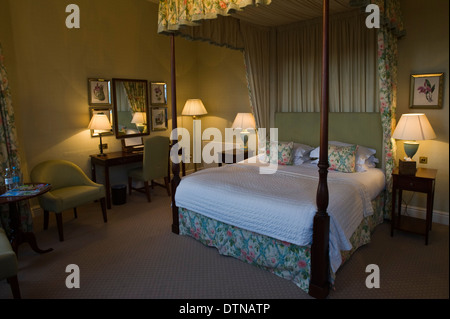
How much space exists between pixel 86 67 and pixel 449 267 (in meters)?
4.87

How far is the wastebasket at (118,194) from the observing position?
15.6ft

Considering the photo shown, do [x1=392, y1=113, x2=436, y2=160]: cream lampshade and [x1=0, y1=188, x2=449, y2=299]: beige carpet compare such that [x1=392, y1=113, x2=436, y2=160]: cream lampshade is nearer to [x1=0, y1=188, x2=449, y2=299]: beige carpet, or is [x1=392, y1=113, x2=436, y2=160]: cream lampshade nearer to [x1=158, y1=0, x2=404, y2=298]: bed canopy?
[x1=158, y1=0, x2=404, y2=298]: bed canopy

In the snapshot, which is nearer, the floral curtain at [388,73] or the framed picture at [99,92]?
the floral curtain at [388,73]

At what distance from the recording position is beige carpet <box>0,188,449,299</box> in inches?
101

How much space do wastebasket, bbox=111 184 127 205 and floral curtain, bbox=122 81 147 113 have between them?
1340mm

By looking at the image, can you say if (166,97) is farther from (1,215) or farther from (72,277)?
(72,277)

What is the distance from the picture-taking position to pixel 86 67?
182 inches

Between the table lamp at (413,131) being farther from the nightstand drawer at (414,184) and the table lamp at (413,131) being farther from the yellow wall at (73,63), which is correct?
the yellow wall at (73,63)

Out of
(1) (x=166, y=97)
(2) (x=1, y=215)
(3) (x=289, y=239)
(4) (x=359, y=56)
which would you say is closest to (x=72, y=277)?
(2) (x=1, y=215)

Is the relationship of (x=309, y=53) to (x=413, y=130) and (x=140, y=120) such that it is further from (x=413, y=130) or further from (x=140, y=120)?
(x=140, y=120)

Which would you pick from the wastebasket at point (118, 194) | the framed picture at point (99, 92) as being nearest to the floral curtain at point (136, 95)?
the framed picture at point (99, 92)

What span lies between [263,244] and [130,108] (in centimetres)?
345

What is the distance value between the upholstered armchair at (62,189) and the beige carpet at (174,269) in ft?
1.15

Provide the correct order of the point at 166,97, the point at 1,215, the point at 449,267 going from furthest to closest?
the point at 166,97
the point at 1,215
the point at 449,267
